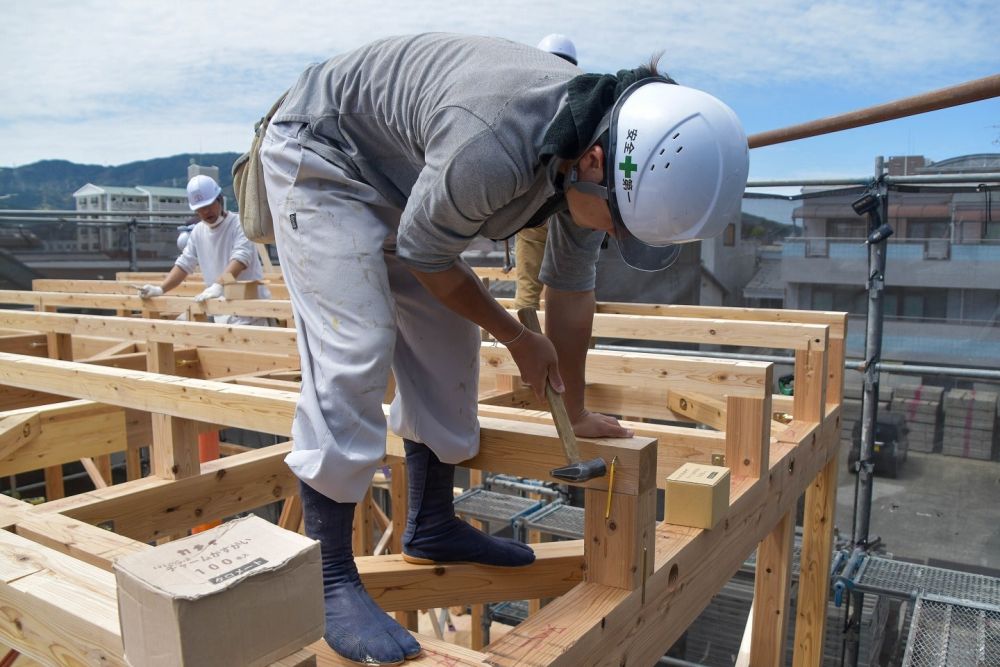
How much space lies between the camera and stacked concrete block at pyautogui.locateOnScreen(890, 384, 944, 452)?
636cm

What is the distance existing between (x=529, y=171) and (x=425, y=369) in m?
0.67

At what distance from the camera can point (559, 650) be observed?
1596 mm

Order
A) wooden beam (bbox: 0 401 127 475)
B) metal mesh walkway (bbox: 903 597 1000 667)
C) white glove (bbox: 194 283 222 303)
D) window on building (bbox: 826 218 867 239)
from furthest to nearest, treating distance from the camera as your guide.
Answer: window on building (bbox: 826 218 867 239) < white glove (bbox: 194 283 222 303) < metal mesh walkway (bbox: 903 597 1000 667) < wooden beam (bbox: 0 401 127 475)

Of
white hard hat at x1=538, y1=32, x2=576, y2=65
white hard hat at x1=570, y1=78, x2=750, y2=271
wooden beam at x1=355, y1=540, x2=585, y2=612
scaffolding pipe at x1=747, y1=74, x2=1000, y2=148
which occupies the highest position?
white hard hat at x1=538, y1=32, x2=576, y2=65

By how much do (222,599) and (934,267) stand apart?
6725 mm

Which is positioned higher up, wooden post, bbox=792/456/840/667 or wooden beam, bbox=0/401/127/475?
wooden beam, bbox=0/401/127/475

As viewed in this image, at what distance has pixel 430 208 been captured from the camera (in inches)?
62.2

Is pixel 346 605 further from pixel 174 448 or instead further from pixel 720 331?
pixel 720 331

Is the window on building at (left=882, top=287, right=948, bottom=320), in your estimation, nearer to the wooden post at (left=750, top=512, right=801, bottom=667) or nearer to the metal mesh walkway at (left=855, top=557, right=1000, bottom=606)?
the metal mesh walkway at (left=855, top=557, right=1000, bottom=606)

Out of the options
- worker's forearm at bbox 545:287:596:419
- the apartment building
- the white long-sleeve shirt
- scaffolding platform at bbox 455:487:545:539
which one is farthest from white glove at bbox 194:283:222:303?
the apartment building

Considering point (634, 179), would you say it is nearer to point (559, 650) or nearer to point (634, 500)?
point (634, 500)

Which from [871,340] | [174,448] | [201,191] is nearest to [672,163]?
[174,448]

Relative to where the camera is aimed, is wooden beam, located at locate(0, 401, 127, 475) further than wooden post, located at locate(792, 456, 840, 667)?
No

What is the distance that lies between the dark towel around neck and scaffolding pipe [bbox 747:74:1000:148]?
760 millimetres
